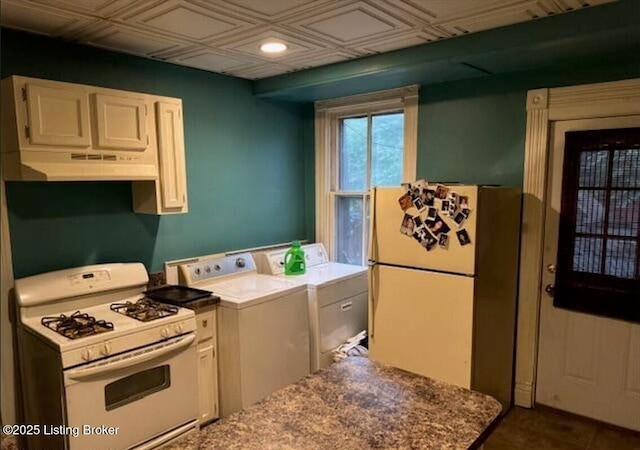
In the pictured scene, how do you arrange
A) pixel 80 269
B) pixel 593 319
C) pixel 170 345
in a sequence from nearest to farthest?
pixel 170 345, pixel 80 269, pixel 593 319

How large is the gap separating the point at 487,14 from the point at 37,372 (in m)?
2.92

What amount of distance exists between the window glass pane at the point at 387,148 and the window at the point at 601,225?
125 centimetres

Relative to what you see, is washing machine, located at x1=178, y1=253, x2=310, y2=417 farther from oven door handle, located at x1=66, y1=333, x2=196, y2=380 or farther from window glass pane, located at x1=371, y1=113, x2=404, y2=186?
window glass pane, located at x1=371, y1=113, x2=404, y2=186

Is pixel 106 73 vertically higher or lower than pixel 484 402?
higher

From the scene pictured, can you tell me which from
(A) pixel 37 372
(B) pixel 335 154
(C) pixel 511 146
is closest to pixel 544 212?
(C) pixel 511 146

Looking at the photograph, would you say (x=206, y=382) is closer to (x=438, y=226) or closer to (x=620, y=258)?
(x=438, y=226)

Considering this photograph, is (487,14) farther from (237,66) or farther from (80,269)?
(80,269)

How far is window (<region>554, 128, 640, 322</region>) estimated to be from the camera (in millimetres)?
2756

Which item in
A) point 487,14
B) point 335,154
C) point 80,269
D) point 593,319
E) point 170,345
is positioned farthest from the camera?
point 335,154

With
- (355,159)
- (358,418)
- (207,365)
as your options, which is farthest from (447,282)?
(355,159)

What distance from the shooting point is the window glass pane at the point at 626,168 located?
2.72 meters

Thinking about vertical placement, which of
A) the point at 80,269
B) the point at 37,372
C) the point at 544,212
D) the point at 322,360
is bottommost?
the point at 322,360

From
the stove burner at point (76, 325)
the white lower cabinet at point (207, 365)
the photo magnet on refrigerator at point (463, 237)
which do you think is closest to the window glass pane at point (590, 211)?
the photo magnet on refrigerator at point (463, 237)

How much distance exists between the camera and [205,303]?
9.27ft
